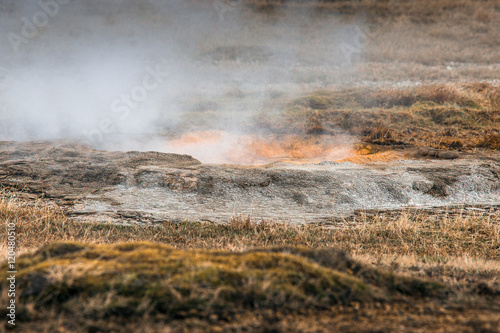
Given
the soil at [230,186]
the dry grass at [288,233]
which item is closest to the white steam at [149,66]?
the soil at [230,186]

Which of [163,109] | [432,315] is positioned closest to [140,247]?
[432,315]

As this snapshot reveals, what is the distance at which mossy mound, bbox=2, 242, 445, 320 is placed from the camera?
1.90 metres

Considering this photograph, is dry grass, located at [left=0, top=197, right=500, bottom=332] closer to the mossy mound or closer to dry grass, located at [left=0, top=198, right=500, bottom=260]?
the mossy mound

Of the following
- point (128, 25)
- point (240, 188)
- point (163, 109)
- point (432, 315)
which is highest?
point (128, 25)

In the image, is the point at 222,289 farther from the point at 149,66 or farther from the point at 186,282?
the point at 149,66

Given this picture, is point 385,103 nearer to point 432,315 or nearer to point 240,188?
point 240,188

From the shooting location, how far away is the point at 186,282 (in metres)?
2.02

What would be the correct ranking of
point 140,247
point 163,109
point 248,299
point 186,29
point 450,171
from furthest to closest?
1. point 186,29
2. point 163,109
3. point 450,171
4. point 140,247
5. point 248,299

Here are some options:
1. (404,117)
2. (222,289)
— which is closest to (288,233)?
(222,289)

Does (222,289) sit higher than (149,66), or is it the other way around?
(149,66)

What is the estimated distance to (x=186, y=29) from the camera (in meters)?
24.6

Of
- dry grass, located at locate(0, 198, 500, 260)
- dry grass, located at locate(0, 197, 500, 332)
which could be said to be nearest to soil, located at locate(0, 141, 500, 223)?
dry grass, located at locate(0, 198, 500, 260)

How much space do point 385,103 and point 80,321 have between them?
1140 cm

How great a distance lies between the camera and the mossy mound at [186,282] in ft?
6.23
